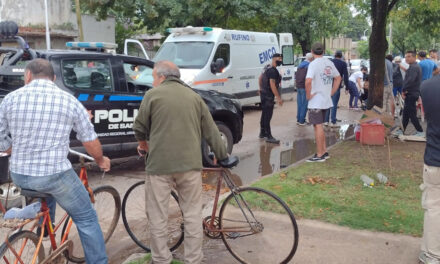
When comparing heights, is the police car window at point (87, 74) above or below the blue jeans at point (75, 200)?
above

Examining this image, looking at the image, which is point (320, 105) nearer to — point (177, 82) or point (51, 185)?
point (177, 82)

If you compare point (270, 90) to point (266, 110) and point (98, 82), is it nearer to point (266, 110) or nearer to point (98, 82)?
point (266, 110)

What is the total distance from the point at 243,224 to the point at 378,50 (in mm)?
7003

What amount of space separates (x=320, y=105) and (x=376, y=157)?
1385mm

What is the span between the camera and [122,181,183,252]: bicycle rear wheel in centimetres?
437

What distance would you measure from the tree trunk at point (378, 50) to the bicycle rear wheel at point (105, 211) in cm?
721

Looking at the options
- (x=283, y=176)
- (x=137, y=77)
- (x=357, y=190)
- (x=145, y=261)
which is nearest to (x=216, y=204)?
(x=145, y=261)

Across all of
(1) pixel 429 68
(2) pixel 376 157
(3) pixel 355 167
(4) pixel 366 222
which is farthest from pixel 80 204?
(1) pixel 429 68

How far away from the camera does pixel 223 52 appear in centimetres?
1293

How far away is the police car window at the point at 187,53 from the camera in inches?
484

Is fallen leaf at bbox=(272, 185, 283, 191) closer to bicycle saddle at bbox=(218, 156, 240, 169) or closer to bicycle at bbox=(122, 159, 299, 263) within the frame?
bicycle at bbox=(122, 159, 299, 263)

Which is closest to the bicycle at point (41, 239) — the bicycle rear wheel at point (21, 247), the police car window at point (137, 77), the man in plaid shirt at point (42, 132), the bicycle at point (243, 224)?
the bicycle rear wheel at point (21, 247)

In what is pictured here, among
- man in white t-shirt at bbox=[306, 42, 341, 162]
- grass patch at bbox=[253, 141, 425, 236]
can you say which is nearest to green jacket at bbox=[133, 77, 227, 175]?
grass patch at bbox=[253, 141, 425, 236]

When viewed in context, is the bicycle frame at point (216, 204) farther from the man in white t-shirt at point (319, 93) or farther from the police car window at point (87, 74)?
the man in white t-shirt at point (319, 93)
